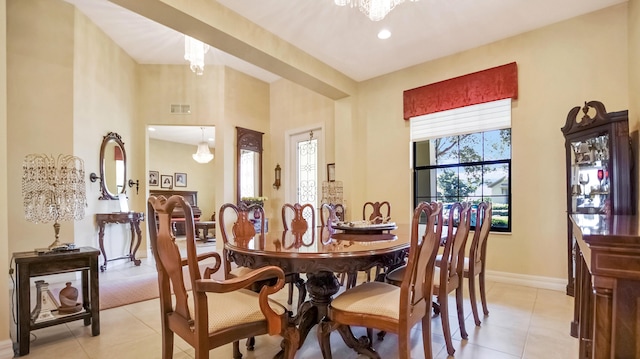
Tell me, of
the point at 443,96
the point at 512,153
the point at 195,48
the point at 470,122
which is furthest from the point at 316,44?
the point at 512,153

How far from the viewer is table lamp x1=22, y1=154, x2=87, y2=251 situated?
228 cm

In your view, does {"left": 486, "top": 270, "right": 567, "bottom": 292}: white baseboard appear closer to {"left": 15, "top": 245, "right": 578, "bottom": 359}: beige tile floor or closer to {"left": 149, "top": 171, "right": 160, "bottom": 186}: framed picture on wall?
{"left": 15, "top": 245, "right": 578, "bottom": 359}: beige tile floor

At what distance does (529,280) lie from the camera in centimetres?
353

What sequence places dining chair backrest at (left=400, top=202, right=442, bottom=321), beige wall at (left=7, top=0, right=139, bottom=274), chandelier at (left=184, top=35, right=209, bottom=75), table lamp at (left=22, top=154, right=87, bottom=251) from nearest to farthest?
dining chair backrest at (left=400, top=202, right=442, bottom=321) → table lamp at (left=22, top=154, right=87, bottom=251) → beige wall at (left=7, top=0, right=139, bottom=274) → chandelier at (left=184, top=35, right=209, bottom=75)

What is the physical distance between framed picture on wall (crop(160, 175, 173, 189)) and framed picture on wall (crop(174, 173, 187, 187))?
181 mm

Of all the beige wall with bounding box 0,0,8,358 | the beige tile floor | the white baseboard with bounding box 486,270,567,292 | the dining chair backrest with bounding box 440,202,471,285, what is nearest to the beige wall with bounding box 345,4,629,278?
the white baseboard with bounding box 486,270,567,292

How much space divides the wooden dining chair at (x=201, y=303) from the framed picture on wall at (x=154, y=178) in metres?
8.80

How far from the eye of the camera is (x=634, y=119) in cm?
280

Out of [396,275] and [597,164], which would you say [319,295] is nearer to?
[396,275]

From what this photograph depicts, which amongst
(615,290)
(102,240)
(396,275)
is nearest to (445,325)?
(396,275)

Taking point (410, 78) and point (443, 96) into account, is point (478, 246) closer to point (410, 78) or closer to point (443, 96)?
point (443, 96)

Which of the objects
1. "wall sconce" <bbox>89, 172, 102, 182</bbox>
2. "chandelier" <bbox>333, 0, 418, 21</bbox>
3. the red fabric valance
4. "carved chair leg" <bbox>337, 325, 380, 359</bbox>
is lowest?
"carved chair leg" <bbox>337, 325, 380, 359</bbox>

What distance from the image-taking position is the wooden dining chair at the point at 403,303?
60.6 inches

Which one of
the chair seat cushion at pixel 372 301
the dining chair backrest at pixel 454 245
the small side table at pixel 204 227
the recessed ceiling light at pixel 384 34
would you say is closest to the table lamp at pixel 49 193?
the chair seat cushion at pixel 372 301
